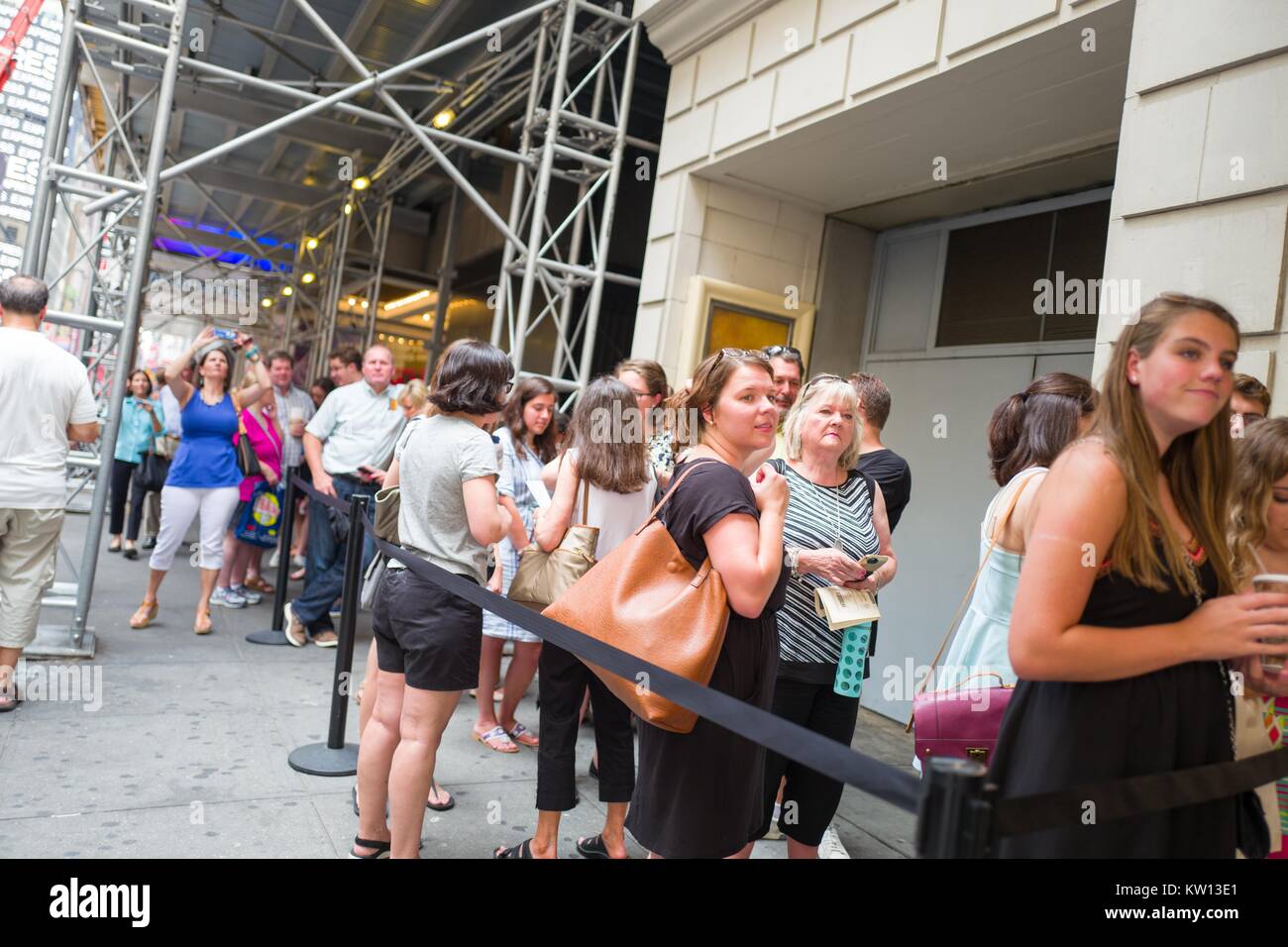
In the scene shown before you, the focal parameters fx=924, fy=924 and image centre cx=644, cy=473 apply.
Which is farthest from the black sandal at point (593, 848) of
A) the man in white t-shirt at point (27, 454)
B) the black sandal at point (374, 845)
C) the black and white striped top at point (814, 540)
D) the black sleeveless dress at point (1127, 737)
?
the man in white t-shirt at point (27, 454)

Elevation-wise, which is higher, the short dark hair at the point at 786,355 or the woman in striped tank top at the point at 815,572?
the short dark hair at the point at 786,355

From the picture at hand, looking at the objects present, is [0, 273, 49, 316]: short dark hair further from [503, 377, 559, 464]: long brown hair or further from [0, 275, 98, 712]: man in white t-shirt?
[503, 377, 559, 464]: long brown hair

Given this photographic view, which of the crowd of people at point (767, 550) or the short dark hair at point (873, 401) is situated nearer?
the crowd of people at point (767, 550)

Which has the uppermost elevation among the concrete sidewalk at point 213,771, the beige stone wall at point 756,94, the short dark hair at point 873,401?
the beige stone wall at point 756,94

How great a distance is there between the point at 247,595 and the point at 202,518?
1.35m

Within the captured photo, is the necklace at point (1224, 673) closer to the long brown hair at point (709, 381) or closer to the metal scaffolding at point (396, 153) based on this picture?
the long brown hair at point (709, 381)

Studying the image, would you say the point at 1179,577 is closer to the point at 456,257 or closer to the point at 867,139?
the point at 867,139

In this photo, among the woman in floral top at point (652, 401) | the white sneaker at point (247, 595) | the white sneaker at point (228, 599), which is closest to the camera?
the woman in floral top at point (652, 401)

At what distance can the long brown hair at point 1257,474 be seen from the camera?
2.30m

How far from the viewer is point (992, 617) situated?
8.71 ft

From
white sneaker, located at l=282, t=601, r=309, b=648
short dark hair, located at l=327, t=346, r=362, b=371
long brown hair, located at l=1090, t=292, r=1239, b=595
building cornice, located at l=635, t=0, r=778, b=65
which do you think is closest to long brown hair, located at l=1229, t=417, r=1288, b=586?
long brown hair, located at l=1090, t=292, r=1239, b=595

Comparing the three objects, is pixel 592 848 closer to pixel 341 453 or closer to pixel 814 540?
pixel 814 540

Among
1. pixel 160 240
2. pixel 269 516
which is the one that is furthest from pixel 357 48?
pixel 160 240

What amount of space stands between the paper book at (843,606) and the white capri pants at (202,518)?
4604 mm
